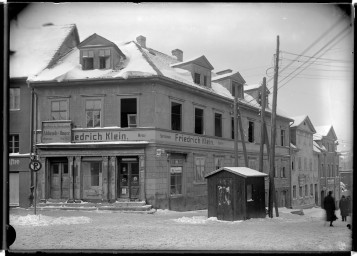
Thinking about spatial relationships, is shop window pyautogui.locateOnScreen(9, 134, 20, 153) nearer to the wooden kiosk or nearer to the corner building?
the corner building

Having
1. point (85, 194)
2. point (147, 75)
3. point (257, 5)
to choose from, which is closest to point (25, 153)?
point (85, 194)

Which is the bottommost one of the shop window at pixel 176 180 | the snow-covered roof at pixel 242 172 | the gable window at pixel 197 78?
the shop window at pixel 176 180

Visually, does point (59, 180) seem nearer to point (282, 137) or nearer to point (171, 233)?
point (171, 233)

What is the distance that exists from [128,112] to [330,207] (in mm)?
7113

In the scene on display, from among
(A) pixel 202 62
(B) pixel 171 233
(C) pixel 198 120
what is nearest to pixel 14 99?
(A) pixel 202 62

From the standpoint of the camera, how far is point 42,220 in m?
12.2

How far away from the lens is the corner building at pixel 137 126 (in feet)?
43.2

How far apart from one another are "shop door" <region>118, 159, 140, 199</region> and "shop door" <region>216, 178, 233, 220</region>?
109 inches

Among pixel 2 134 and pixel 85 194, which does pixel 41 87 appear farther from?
pixel 85 194

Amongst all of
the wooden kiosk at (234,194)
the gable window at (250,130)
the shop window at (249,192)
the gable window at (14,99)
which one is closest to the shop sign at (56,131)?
the gable window at (14,99)

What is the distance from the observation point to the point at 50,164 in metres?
13.7

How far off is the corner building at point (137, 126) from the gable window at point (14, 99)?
661 mm

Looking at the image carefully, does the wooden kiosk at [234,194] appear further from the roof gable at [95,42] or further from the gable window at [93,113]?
the roof gable at [95,42]

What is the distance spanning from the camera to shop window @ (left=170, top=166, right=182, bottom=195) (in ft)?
51.4
